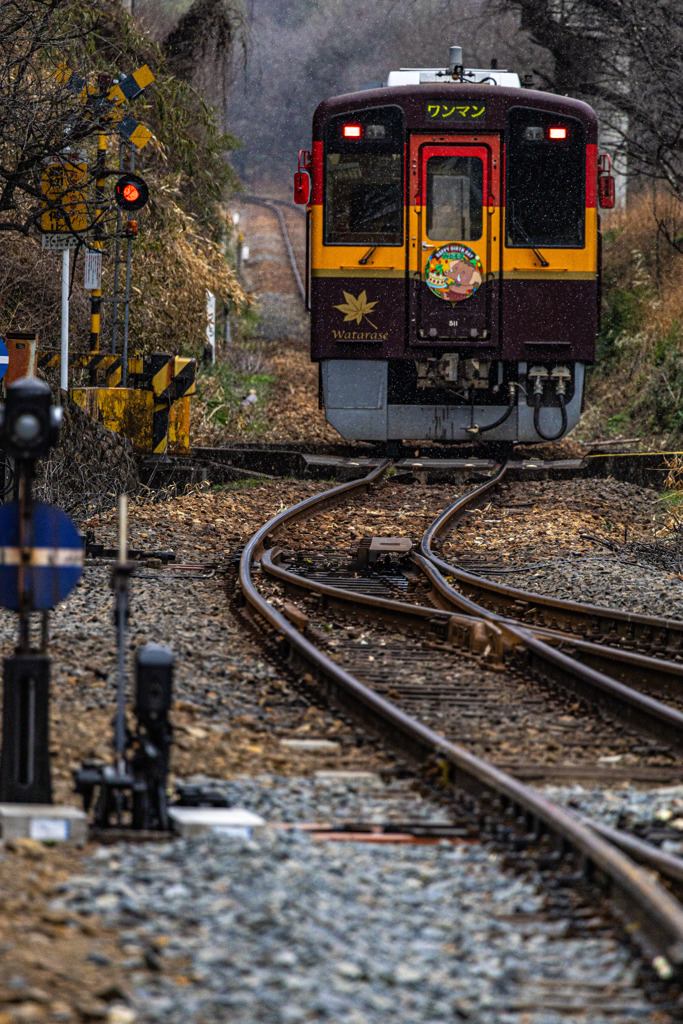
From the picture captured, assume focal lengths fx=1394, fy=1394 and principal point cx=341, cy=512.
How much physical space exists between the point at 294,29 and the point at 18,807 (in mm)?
68053

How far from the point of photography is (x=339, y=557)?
1030cm

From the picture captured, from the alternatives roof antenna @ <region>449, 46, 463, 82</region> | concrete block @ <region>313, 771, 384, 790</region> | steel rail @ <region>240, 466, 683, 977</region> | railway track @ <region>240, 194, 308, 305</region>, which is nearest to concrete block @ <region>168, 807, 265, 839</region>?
concrete block @ <region>313, 771, 384, 790</region>

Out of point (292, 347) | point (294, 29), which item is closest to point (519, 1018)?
point (292, 347)

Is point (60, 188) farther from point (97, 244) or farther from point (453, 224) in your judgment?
point (453, 224)

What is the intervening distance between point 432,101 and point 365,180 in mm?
1042

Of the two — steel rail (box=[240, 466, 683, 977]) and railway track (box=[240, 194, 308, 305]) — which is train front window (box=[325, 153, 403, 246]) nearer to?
steel rail (box=[240, 466, 683, 977])

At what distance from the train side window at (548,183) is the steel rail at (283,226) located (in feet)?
74.8

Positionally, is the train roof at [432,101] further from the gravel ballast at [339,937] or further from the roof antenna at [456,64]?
the gravel ballast at [339,937]

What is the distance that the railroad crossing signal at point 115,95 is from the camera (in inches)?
518

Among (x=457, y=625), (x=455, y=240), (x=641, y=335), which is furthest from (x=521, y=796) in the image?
(x=641, y=335)

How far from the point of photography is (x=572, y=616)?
8008 millimetres

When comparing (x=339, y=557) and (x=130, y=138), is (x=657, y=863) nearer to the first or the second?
(x=339, y=557)

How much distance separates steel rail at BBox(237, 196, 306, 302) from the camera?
4034cm

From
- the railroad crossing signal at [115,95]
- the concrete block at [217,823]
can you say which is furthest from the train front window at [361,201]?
the concrete block at [217,823]
